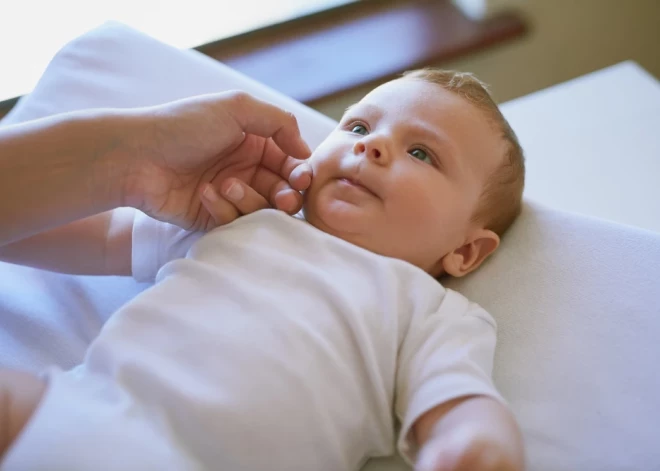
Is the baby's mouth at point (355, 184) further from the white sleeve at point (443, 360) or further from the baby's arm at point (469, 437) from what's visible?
the baby's arm at point (469, 437)

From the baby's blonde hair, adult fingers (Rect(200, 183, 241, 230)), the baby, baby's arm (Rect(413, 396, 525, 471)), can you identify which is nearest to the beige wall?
the baby's blonde hair

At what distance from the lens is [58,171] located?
77 centimetres

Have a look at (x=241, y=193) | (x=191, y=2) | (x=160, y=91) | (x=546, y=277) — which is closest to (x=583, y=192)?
(x=546, y=277)

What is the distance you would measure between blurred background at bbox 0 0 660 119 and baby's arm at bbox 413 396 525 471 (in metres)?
1.06

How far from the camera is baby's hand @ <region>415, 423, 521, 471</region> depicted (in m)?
0.60

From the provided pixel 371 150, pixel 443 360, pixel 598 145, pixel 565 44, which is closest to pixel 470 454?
pixel 443 360

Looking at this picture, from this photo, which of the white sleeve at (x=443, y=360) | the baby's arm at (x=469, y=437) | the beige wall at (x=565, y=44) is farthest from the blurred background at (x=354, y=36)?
the baby's arm at (x=469, y=437)

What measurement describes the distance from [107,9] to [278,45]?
0.45 m

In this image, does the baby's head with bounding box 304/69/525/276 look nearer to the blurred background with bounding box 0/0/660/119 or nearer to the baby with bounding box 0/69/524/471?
the baby with bounding box 0/69/524/471

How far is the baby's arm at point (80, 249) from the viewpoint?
0.87 m

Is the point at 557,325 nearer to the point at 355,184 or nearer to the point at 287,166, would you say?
the point at 355,184

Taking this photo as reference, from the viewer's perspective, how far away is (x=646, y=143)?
122 centimetres

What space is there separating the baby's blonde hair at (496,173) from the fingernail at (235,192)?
0.31 meters

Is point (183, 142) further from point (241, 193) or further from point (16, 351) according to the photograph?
point (16, 351)
